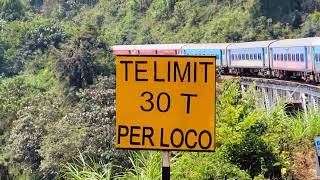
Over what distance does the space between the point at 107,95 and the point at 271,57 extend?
8.24m

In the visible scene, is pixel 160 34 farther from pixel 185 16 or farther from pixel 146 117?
pixel 146 117

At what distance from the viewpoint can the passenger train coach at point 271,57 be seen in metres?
20.3

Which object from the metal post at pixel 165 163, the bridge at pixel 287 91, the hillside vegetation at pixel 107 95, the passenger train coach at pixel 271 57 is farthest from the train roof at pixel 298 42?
the metal post at pixel 165 163

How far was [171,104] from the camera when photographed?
344 centimetres

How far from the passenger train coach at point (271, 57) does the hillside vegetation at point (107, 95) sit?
3.03 m

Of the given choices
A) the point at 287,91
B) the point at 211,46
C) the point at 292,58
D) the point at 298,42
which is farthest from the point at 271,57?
the point at 211,46

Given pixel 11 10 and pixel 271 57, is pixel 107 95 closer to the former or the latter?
pixel 271 57

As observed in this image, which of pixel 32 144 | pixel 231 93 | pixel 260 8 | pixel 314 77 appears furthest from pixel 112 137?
pixel 260 8

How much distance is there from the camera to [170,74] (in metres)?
3.44

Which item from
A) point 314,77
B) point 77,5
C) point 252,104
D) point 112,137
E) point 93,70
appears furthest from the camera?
point 77,5

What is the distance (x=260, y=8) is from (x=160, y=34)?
1260cm

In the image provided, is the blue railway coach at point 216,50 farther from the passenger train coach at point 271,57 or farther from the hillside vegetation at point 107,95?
the hillside vegetation at point 107,95

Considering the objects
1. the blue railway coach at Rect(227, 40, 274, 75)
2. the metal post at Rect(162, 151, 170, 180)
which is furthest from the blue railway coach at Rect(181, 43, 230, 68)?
the metal post at Rect(162, 151, 170, 180)

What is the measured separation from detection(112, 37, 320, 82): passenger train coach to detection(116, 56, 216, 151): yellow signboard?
12729mm
